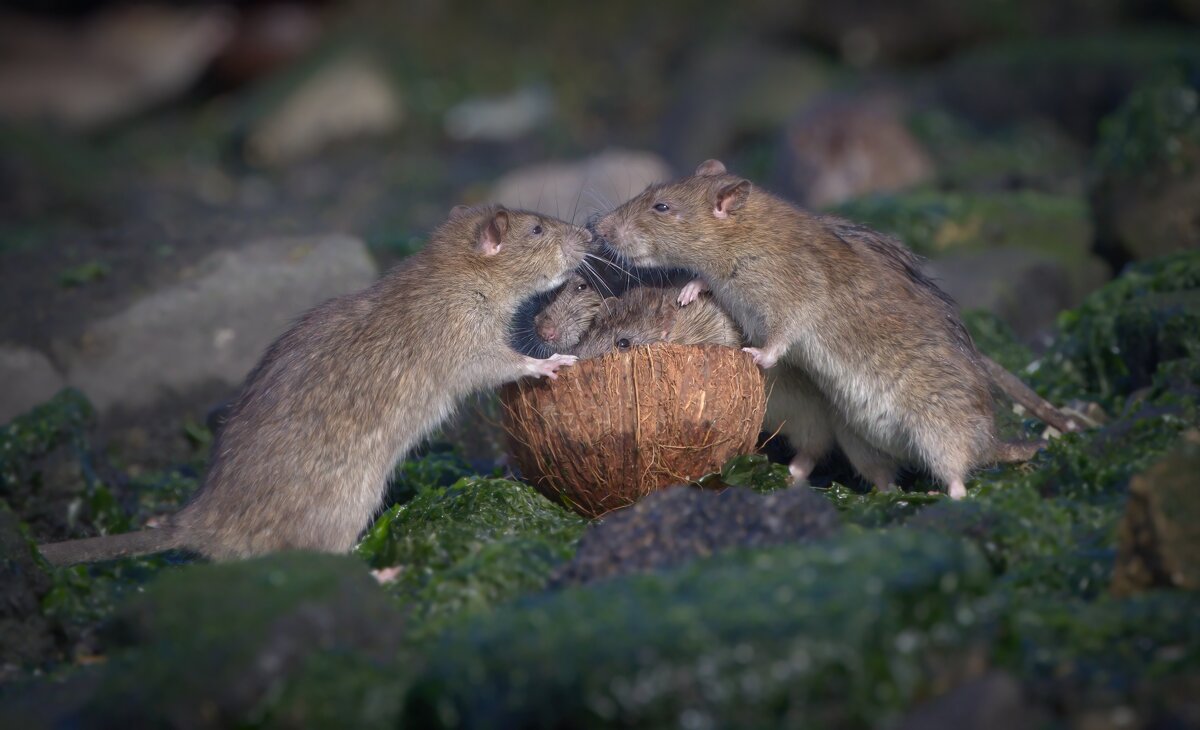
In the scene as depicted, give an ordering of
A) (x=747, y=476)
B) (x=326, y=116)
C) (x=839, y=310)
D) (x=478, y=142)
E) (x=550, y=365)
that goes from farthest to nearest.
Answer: (x=326, y=116) → (x=478, y=142) → (x=839, y=310) → (x=747, y=476) → (x=550, y=365)

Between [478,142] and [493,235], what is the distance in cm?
1425

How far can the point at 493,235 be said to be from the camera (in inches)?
288

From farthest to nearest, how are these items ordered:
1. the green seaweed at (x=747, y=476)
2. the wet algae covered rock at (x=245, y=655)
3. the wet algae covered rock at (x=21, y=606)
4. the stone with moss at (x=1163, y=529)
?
the green seaweed at (x=747, y=476) → the wet algae covered rock at (x=21, y=606) → the stone with moss at (x=1163, y=529) → the wet algae covered rock at (x=245, y=655)

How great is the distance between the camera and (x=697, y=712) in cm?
416

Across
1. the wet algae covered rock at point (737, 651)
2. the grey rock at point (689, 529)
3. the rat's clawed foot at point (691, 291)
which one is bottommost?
the grey rock at point (689, 529)

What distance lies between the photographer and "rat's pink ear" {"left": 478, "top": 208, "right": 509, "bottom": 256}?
7.28m

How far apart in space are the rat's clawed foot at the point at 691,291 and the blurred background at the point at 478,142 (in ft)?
3.56

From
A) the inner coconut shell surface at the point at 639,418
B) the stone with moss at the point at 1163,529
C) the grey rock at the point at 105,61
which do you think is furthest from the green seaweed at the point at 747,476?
the grey rock at the point at 105,61

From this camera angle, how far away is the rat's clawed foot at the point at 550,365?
6719 mm

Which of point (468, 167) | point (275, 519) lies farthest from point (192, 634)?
point (468, 167)

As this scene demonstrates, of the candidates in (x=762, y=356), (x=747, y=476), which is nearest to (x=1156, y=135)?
(x=762, y=356)

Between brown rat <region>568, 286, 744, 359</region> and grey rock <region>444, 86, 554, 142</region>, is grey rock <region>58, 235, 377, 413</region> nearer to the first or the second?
brown rat <region>568, 286, 744, 359</region>

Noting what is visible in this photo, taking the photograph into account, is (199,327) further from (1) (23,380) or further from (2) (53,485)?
(2) (53,485)

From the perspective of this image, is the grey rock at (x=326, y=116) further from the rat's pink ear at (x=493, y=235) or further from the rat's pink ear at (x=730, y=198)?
the rat's pink ear at (x=730, y=198)
